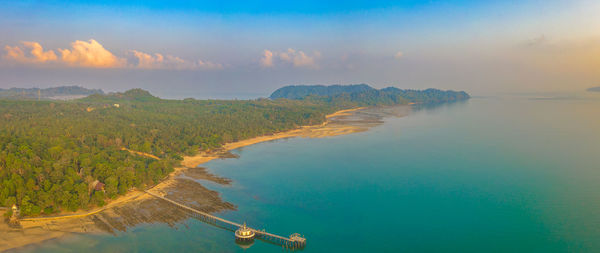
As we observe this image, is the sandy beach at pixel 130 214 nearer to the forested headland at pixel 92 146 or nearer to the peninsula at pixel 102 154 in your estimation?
the peninsula at pixel 102 154

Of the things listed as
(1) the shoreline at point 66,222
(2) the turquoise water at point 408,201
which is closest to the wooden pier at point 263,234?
(2) the turquoise water at point 408,201

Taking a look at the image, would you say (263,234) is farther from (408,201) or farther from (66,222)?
(66,222)

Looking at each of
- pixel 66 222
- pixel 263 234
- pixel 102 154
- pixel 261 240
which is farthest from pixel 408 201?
pixel 102 154

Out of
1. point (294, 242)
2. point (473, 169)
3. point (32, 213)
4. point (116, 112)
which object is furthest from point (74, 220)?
point (116, 112)

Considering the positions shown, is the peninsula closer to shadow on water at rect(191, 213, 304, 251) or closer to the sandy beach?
the sandy beach

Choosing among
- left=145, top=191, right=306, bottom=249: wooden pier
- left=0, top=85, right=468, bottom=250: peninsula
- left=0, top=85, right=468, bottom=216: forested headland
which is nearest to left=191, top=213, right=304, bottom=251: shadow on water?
left=145, top=191, right=306, bottom=249: wooden pier
